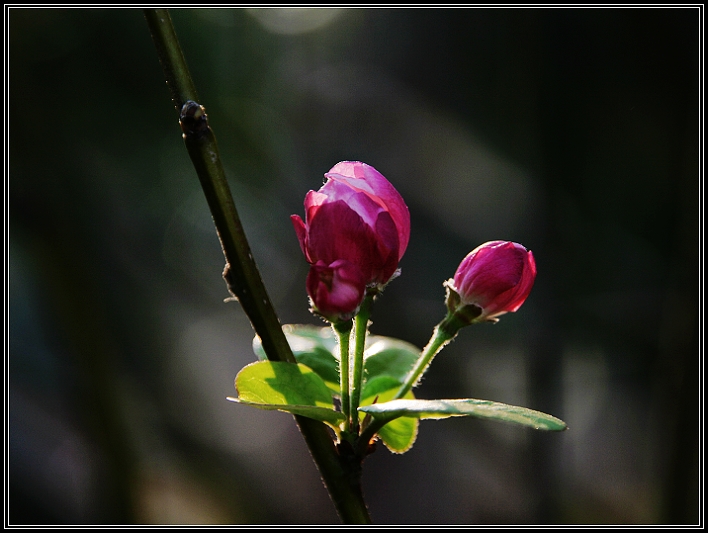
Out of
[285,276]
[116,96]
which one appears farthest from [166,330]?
[116,96]

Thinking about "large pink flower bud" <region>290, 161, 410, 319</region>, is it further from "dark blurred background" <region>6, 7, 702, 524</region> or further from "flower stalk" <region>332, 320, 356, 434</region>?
"dark blurred background" <region>6, 7, 702, 524</region>

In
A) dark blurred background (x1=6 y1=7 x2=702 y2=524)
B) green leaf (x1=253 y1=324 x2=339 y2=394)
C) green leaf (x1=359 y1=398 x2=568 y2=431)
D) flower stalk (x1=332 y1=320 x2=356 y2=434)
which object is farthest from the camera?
dark blurred background (x1=6 y1=7 x2=702 y2=524)

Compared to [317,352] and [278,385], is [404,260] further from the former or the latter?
[278,385]

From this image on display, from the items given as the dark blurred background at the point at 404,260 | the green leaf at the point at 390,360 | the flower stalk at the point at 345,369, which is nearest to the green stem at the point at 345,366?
the flower stalk at the point at 345,369

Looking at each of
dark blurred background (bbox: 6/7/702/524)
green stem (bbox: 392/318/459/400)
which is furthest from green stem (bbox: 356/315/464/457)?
dark blurred background (bbox: 6/7/702/524)

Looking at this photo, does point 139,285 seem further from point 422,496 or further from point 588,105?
point 588,105

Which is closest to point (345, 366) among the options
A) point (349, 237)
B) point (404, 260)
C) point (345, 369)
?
point (345, 369)

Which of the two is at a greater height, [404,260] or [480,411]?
[404,260]

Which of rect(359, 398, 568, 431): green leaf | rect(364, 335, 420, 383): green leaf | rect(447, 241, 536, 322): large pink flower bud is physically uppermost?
rect(447, 241, 536, 322): large pink flower bud
